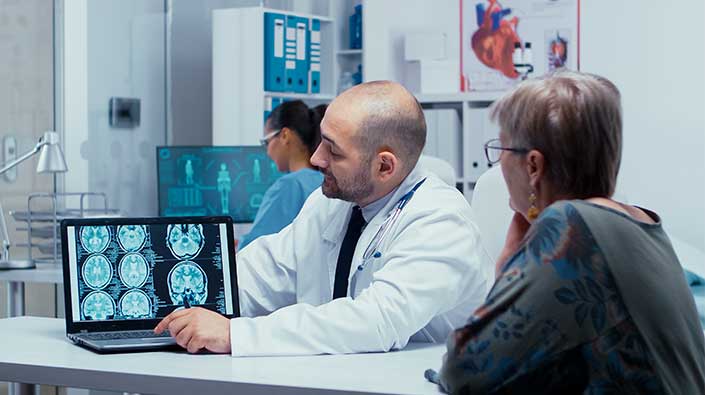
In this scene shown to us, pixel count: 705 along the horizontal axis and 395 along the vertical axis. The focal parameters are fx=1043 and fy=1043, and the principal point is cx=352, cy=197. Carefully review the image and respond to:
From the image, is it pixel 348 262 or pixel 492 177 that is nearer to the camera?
pixel 348 262

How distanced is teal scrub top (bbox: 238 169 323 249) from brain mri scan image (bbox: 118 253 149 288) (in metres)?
1.92

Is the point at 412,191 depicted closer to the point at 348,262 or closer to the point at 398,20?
the point at 348,262

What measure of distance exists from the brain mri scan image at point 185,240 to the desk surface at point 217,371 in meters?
0.24

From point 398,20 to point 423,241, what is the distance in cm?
388

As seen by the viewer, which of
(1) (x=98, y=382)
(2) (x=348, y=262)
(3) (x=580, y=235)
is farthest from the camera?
(2) (x=348, y=262)

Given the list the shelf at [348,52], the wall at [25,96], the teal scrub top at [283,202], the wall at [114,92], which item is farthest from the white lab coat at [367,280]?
the shelf at [348,52]

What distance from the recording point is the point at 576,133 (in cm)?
139

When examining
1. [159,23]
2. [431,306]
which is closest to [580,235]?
[431,306]

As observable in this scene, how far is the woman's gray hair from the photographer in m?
1.39

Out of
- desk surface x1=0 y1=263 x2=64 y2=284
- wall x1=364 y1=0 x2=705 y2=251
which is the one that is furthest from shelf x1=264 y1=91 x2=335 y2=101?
desk surface x1=0 y1=263 x2=64 y2=284

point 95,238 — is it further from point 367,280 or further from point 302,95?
point 302,95

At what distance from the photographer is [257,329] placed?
1816 mm

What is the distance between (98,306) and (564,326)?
988mm

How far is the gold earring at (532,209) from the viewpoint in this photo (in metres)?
1.46
